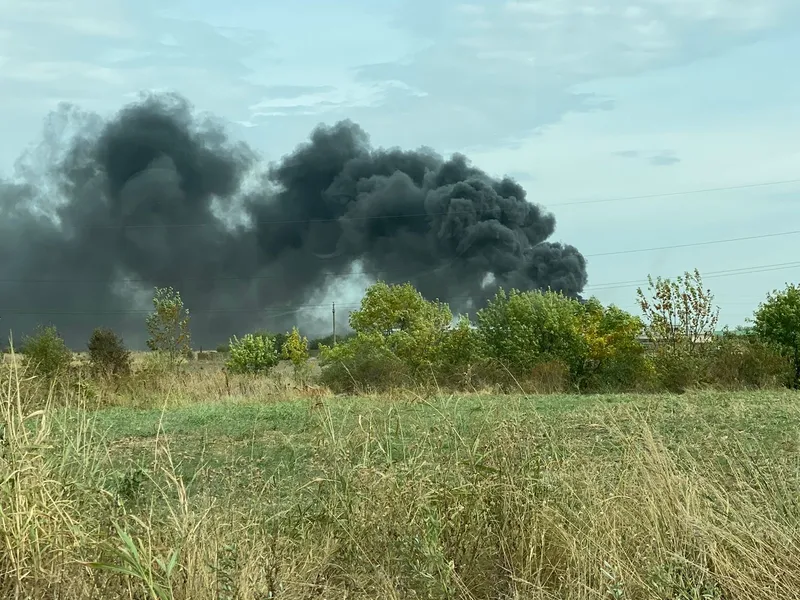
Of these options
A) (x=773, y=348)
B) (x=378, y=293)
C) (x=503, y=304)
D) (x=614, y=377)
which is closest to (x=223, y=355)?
(x=378, y=293)

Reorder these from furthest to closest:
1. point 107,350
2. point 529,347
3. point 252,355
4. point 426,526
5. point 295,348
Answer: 1. point 295,348
2. point 252,355
3. point 529,347
4. point 107,350
5. point 426,526

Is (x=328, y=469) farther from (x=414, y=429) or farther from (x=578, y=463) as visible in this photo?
(x=578, y=463)

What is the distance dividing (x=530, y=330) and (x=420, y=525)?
4431 cm

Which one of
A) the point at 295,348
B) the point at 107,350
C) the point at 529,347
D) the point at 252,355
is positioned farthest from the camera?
the point at 295,348

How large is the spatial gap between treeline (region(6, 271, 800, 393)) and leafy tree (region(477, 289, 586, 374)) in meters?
0.06

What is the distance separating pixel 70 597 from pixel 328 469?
5.52 feet

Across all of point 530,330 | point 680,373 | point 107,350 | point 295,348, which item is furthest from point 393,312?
point 680,373

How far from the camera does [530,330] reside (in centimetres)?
4875

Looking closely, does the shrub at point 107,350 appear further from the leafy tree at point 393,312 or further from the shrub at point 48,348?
the leafy tree at point 393,312

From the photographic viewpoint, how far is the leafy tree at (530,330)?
48.1m

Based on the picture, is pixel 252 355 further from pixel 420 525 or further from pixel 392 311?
pixel 420 525

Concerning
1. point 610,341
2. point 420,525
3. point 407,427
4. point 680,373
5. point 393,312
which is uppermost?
point 393,312

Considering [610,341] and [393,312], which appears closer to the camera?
[610,341]

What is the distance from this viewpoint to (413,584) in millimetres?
4645
